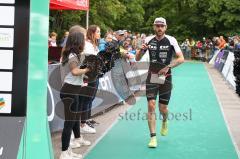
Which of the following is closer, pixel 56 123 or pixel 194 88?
pixel 56 123

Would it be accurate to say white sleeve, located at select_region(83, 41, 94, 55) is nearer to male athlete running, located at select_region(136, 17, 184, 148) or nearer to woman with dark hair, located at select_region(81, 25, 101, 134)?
woman with dark hair, located at select_region(81, 25, 101, 134)

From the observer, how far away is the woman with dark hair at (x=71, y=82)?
6621 millimetres

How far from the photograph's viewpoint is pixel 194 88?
59.2 feet

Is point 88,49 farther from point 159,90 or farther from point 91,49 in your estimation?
point 159,90

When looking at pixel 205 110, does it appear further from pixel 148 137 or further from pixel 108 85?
pixel 148 137

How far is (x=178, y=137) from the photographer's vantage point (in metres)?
Result: 9.17

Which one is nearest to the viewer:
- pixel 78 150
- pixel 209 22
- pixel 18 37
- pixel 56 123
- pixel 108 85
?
pixel 18 37

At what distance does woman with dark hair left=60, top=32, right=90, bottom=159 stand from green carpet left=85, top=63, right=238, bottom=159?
791 mm

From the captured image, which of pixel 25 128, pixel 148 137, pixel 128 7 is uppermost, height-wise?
pixel 128 7

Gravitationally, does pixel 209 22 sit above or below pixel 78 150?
above

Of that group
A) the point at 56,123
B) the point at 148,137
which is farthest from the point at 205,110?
the point at 56,123

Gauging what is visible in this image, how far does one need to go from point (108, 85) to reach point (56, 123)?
11.5ft

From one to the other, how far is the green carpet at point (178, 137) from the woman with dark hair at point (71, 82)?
0.79m

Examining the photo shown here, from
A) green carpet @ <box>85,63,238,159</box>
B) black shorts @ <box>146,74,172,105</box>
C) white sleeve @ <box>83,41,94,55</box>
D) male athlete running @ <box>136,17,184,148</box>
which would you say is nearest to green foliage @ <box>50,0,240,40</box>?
green carpet @ <box>85,63,238,159</box>
